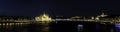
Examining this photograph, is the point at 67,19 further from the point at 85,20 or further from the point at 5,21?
the point at 5,21

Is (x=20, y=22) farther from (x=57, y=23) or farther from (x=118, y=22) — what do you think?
(x=118, y=22)

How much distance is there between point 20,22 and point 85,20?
91.4 ft

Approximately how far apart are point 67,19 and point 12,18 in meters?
25.9

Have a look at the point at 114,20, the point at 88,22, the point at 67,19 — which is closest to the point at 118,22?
the point at 114,20

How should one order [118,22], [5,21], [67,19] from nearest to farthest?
[118,22]
[5,21]
[67,19]

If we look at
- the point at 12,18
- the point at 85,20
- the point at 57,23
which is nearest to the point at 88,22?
the point at 85,20

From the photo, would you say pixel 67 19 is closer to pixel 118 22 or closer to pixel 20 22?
pixel 20 22

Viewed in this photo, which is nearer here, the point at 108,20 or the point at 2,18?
the point at 108,20

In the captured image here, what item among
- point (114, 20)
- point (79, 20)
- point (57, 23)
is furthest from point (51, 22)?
point (114, 20)

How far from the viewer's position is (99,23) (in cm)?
15675

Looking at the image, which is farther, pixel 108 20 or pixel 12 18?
pixel 12 18

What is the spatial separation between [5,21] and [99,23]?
39241 mm

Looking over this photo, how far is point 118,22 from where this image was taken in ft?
494

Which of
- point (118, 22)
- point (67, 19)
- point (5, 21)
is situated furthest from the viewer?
point (67, 19)
